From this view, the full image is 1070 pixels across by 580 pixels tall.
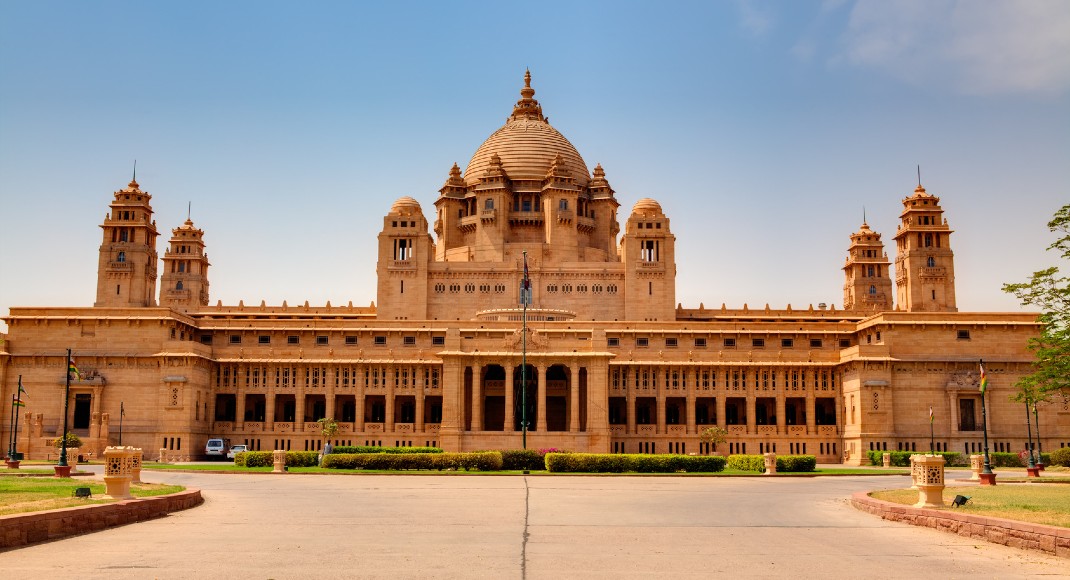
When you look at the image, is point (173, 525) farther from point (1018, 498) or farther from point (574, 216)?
point (574, 216)

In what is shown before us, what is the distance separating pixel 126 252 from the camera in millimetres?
107938

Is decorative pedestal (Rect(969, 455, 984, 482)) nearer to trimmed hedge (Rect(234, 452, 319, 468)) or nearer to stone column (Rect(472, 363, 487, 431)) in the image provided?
trimmed hedge (Rect(234, 452, 319, 468))

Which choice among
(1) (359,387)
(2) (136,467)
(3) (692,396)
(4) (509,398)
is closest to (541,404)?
(4) (509,398)

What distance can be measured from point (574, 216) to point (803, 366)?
32586 mm

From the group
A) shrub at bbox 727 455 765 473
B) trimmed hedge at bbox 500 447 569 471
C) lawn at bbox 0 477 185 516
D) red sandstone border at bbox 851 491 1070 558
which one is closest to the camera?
red sandstone border at bbox 851 491 1070 558

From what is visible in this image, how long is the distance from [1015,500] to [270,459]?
4049cm

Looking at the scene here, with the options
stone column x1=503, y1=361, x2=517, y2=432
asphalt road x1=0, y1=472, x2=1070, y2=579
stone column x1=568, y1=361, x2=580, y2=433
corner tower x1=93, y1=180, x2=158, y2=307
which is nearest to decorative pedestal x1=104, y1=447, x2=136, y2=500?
asphalt road x1=0, y1=472, x2=1070, y2=579

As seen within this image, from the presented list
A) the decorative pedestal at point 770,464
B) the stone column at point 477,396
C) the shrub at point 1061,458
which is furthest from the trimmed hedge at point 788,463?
the stone column at point 477,396

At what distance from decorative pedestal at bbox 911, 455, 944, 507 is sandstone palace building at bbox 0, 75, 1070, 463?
133 feet

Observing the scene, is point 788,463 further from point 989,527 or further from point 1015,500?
point 989,527

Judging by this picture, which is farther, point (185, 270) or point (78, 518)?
point (185, 270)

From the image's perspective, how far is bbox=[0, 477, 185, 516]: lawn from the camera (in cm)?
2552

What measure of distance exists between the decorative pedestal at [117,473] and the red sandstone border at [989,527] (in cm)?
2118

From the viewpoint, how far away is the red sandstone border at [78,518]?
70.3ft
